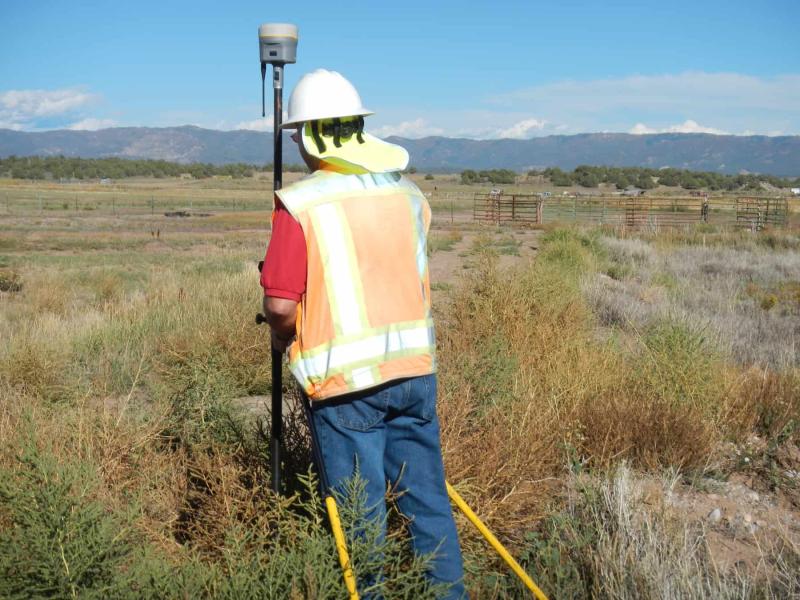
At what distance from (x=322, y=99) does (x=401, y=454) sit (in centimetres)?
135

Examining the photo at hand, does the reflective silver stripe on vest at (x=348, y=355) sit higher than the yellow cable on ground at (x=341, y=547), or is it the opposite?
the reflective silver stripe on vest at (x=348, y=355)

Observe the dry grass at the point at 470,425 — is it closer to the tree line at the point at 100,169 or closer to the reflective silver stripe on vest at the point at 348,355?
the reflective silver stripe on vest at the point at 348,355

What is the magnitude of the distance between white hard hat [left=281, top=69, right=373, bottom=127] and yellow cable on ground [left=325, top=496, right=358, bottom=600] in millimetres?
1360

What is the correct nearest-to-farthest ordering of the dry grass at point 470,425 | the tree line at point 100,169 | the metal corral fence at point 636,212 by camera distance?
the dry grass at point 470,425
the metal corral fence at point 636,212
the tree line at point 100,169

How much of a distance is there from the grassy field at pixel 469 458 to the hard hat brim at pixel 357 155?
3.77ft

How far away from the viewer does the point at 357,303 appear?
3.11 metres

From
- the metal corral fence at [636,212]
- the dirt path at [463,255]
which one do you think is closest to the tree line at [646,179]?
the metal corral fence at [636,212]

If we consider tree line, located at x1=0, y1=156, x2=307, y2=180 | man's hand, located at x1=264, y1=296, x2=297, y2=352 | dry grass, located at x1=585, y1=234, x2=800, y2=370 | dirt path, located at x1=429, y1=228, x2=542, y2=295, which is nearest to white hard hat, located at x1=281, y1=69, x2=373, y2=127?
man's hand, located at x1=264, y1=296, x2=297, y2=352

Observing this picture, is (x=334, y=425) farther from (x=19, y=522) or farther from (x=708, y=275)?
(x=708, y=275)

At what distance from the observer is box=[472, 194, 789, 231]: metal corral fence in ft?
131

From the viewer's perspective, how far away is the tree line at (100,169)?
424 ft

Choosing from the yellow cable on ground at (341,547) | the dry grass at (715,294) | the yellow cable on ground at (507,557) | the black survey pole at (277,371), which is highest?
the black survey pole at (277,371)

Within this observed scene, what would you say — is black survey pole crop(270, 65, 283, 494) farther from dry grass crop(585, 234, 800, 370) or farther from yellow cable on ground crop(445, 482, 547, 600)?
dry grass crop(585, 234, 800, 370)

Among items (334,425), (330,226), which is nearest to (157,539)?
(334,425)
